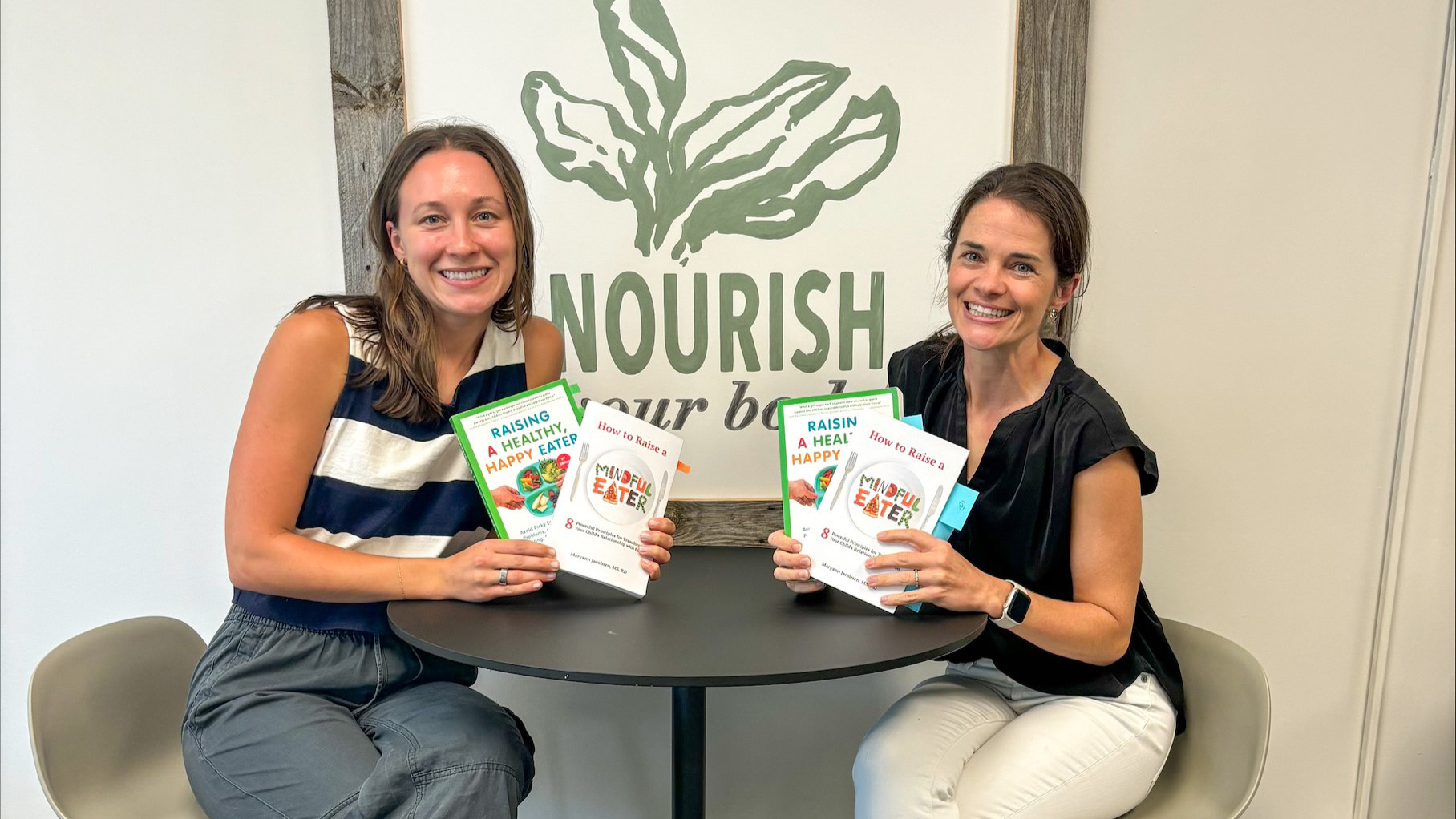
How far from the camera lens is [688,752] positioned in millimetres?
1766

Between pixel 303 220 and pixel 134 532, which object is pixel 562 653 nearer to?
pixel 303 220

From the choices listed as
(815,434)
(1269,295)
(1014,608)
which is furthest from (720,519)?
(1269,295)

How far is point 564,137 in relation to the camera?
2.17 meters

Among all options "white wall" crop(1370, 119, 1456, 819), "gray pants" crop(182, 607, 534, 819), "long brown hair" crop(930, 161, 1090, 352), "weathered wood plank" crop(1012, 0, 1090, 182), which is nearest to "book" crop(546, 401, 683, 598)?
"gray pants" crop(182, 607, 534, 819)

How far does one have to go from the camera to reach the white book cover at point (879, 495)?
5.18ft

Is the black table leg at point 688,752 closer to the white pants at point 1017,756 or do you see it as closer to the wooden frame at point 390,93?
the white pants at point 1017,756

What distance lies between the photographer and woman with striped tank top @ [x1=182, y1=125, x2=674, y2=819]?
153 centimetres

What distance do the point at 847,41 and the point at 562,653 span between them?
1.50 meters

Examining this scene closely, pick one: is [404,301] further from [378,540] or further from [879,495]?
[879,495]

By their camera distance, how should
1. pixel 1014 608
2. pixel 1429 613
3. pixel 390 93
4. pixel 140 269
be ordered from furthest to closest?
pixel 1429 613 < pixel 140 269 < pixel 390 93 < pixel 1014 608

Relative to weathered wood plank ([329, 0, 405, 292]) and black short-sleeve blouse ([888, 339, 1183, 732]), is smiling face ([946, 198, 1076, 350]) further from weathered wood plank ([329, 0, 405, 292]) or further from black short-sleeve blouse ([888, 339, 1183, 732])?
weathered wood plank ([329, 0, 405, 292])

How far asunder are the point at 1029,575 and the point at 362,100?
1.71m

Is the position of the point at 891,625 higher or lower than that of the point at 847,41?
lower

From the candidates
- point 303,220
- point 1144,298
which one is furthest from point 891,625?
point 303,220
